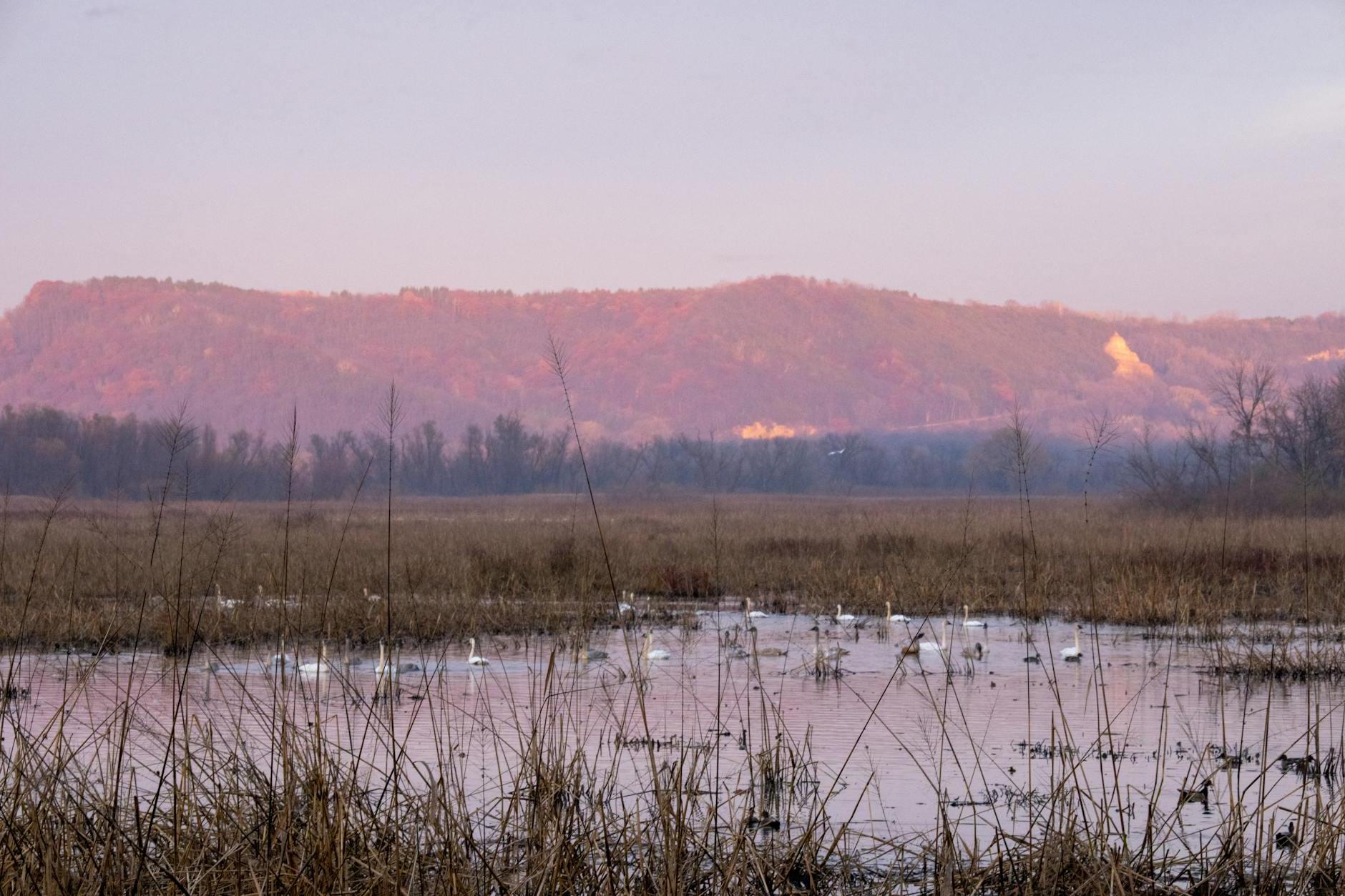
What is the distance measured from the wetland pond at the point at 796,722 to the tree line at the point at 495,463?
54.3 meters

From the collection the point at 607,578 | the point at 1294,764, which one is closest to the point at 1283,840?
the point at 1294,764

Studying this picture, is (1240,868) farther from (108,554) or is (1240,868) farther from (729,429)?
(729,429)

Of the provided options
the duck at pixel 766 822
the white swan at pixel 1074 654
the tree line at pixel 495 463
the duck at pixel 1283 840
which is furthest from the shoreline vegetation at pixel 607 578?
the tree line at pixel 495 463

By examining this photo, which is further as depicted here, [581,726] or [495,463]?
[495,463]

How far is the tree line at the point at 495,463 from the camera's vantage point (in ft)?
261

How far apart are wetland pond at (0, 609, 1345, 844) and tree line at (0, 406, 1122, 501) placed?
5431 cm

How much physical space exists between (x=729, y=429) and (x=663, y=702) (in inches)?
6029

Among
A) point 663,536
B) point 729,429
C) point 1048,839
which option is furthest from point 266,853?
point 729,429

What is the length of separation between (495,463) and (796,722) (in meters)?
105

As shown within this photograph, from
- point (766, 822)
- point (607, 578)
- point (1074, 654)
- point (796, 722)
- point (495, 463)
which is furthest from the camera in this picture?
point (495, 463)

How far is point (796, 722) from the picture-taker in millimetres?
7418

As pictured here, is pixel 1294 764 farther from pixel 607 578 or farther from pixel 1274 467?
pixel 1274 467

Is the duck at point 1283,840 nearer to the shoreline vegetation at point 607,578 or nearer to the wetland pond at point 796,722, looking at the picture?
the wetland pond at point 796,722

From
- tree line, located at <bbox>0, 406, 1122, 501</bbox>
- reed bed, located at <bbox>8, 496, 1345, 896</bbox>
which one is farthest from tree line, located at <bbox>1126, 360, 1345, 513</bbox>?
tree line, located at <bbox>0, 406, 1122, 501</bbox>
